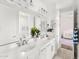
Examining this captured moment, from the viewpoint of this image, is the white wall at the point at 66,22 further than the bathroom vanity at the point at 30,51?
Yes

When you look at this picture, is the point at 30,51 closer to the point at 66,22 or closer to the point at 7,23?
the point at 7,23

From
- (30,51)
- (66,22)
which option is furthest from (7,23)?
(66,22)

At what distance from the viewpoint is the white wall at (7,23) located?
1857mm

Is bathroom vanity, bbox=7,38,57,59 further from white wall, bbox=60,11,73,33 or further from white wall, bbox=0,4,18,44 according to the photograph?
white wall, bbox=60,11,73,33

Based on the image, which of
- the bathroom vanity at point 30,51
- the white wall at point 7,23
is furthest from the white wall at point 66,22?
the white wall at point 7,23

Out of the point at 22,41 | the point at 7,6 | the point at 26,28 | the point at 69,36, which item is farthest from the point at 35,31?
the point at 69,36

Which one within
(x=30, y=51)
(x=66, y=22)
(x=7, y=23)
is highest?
(x=66, y=22)

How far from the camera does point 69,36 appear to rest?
5113 millimetres

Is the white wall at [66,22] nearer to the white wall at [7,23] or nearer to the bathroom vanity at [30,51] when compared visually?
the bathroom vanity at [30,51]

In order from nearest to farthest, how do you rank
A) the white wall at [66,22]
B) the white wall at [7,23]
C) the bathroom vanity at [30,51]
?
the bathroom vanity at [30,51] → the white wall at [7,23] → the white wall at [66,22]

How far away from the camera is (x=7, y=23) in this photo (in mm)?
2025

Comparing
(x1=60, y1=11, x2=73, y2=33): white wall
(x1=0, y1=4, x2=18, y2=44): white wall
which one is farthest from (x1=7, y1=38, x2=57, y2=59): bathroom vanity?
(x1=60, y1=11, x2=73, y2=33): white wall

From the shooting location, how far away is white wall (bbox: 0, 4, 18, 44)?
1.86 meters

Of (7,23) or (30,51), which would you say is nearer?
(30,51)
